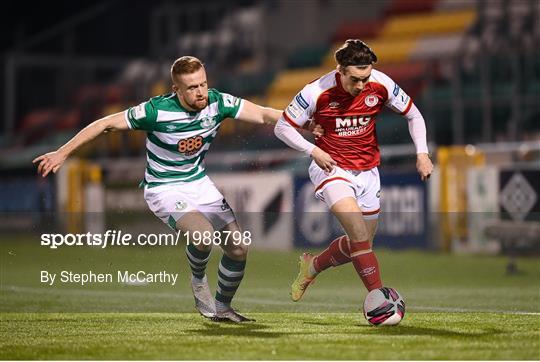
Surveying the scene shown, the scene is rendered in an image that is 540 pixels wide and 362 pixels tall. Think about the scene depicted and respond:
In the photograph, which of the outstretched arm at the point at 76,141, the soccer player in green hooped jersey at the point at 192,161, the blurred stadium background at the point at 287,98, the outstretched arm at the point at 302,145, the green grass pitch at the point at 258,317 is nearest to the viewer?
the green grass pitch at the point at 258,317

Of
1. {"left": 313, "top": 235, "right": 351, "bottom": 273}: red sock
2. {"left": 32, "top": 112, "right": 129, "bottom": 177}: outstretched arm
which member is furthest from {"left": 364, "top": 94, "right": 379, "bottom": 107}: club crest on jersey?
{"left": 32, "top": 112, "right": 129, "bottom": 177}: outstretched arm

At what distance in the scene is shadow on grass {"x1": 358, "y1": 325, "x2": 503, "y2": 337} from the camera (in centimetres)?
732

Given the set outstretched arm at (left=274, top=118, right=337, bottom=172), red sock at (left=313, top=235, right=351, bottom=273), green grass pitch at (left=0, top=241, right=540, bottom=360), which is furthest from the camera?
red sock at (left=313, top=235, right=351, bottom=273)

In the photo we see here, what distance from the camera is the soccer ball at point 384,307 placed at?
7.59 meters

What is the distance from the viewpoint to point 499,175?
15.5 meters

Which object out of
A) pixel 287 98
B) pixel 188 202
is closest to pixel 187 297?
pixel 188 202

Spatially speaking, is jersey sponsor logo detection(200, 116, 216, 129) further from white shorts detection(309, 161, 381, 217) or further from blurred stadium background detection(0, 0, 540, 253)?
blurred stadium background detection(0, 0, 540, 253)

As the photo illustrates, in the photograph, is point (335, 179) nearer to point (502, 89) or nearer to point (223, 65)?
point (502, 89)

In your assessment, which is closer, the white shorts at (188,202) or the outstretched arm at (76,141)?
the outstretched arm at (76,141)

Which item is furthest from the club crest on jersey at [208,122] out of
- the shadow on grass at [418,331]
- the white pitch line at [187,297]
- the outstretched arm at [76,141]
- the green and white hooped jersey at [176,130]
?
the white pitch line at [187,297]

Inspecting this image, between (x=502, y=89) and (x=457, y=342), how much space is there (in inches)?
439

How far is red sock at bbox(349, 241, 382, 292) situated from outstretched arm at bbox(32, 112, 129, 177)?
159 centimetres

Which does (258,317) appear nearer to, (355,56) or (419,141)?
(419,141)

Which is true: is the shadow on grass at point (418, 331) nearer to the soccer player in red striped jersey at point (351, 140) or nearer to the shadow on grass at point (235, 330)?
the soccer player in red striped jersey at point (351, 140)
